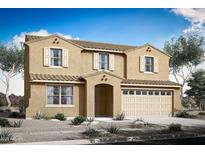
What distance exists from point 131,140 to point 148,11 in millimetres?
5964

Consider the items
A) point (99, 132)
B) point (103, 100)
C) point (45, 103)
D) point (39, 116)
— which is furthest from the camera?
point (103, 100)

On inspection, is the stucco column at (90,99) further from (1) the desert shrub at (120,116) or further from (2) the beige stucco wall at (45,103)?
(1) the desert shrub at (120,116)

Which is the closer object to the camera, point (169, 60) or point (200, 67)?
point (200, 67)

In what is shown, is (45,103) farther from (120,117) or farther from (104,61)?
(104,61)

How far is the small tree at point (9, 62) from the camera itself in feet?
52.8

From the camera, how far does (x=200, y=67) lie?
19625 millimetres

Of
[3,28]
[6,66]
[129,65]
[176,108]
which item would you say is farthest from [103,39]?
[176,108]

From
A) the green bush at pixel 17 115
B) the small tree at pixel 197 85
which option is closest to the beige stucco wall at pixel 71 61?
the green bush at pixel 17 115

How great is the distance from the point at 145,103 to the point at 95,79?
363 centimetres

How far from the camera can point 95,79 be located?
2088cm

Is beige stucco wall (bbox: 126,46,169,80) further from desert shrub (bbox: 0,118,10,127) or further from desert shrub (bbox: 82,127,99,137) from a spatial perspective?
desert shrub (bbox: 0,118,10,127)

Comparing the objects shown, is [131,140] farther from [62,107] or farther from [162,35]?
[62,107]

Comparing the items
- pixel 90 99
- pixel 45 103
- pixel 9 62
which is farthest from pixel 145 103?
pixel 9 62

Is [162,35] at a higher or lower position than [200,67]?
higher
